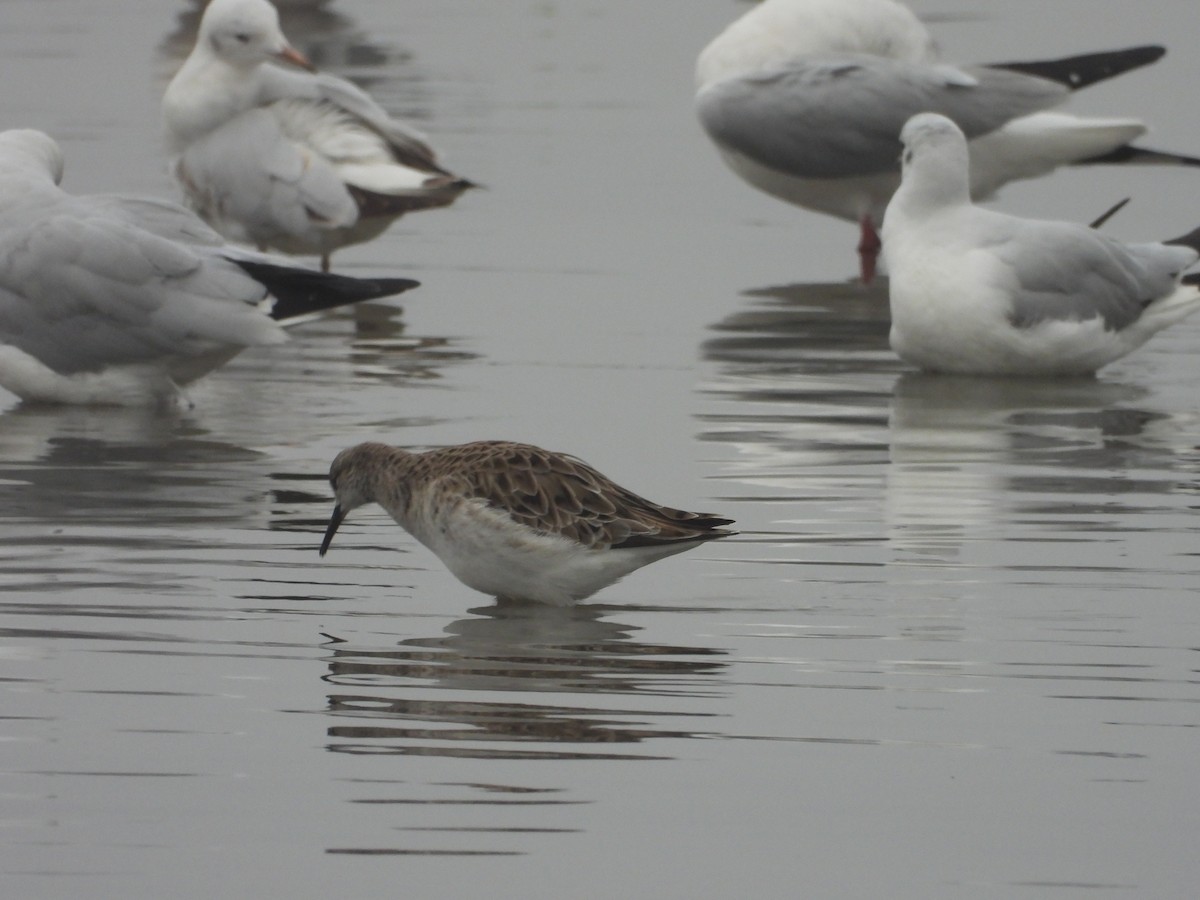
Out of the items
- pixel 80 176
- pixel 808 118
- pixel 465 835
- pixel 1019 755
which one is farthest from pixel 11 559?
pixel 80 176

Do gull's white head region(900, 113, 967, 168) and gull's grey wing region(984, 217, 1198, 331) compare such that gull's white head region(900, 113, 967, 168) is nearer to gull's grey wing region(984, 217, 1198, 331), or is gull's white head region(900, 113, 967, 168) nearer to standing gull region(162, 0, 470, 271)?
gull's grey wing region(984, 217, 1198, 331)

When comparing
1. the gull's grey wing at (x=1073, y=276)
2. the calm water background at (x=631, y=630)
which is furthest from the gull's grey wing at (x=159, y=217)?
the gull's grey wing at (x=1073, y=276)

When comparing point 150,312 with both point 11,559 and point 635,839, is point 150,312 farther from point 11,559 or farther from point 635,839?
point 635,839

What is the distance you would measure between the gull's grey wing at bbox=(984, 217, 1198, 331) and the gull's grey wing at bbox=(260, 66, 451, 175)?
11.8 ft

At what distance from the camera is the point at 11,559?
21.8 ft

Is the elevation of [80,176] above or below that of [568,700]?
above

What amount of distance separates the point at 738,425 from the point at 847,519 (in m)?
1.43

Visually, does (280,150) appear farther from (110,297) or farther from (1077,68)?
(1077,68)

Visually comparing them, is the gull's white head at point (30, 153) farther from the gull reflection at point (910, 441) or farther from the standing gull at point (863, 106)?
the standing gull at point (863, 106)

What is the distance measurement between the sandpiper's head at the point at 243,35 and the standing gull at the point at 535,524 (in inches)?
228

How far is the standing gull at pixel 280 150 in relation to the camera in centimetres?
1116

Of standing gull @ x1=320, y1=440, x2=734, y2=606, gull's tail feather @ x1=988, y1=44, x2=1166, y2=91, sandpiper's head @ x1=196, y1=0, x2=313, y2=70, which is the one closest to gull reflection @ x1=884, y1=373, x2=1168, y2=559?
standing gull @ x1=320, y1=440, x2=734, y2=606

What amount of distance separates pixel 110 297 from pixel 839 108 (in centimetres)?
458

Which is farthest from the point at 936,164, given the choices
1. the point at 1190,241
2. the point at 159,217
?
the point at 159,217
